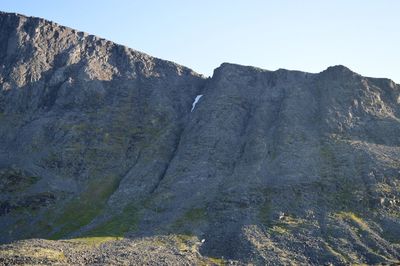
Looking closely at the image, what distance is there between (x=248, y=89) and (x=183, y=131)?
79.0 feet

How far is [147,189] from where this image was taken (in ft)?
375

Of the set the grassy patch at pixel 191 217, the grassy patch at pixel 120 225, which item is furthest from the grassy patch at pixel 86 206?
the grassy patch at pixel 191 217

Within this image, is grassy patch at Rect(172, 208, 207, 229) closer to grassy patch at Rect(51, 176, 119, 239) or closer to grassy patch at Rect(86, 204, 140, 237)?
grassy patch at Rect(86, 204, 140, 237)

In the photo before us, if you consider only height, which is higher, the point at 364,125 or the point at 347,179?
the point at 364,125

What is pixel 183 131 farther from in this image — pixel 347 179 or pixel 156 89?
pixel 347 179

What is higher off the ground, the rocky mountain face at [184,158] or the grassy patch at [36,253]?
the rocky mountain face at [184,158]

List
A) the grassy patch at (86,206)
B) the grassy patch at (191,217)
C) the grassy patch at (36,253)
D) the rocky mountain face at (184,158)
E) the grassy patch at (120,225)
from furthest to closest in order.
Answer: the grassy patch at (86,206)
the grassy patch at (120,225)
the grassy patch at (191,217)
the rocky mountain face at (184,158)
the grassy patch at (36,253)

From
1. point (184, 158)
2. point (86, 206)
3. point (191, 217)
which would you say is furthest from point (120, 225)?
point (184, 158)

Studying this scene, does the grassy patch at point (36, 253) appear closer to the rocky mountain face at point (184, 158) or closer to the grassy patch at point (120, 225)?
the rocky mountain face at point (184, 158)

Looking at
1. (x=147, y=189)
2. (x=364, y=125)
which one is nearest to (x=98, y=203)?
(x=147, y=189)

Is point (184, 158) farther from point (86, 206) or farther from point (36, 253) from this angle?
point (36, 253)

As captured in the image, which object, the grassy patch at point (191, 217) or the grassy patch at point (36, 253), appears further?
the grassy patch at point (191, 217)

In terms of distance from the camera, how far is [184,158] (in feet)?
401

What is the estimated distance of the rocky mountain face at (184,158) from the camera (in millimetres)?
88125
